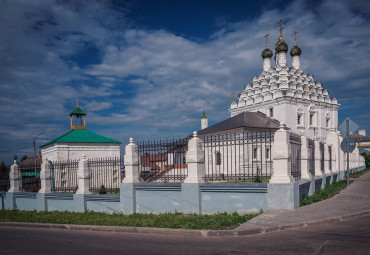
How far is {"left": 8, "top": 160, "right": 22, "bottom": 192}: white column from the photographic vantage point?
637 inches

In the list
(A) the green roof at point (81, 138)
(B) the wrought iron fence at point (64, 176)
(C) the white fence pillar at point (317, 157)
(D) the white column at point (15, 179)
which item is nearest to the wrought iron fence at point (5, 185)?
(D) the white column at point (15, 179)

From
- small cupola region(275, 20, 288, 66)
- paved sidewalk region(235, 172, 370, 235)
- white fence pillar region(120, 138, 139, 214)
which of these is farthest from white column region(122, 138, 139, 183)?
small cupola region(275, 20, 288, 66)

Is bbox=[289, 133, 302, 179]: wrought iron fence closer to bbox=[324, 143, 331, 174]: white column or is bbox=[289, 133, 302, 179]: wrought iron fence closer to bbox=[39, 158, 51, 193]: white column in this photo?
bbox=[324, 143, 331, 174]: white column

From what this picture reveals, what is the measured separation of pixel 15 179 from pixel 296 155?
41.9 feet

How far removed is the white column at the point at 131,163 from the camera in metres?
11.4

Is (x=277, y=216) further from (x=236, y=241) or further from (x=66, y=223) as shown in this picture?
(x=66, y=223)

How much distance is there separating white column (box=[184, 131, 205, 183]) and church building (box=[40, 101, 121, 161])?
55.1 ft

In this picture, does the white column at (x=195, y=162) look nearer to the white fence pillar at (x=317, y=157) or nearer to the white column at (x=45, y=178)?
the white fence pillar at (x=317, y=157)

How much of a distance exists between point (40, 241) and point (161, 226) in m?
2.84

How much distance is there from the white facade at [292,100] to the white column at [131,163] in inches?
1295

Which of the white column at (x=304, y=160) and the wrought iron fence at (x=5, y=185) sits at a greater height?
the white column at (x=304, y=160)

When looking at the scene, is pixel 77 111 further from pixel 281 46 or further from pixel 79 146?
pixel 281 46

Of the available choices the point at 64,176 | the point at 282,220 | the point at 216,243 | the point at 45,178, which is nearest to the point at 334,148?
the point at 282,220

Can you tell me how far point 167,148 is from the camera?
11477 millimetres
